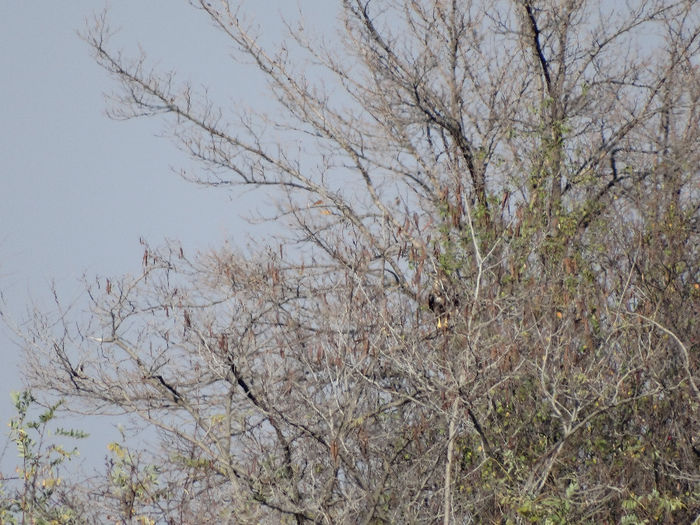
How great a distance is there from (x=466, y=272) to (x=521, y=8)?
5730 millimetres

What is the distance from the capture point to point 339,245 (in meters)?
10.4

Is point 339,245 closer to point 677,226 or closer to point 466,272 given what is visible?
point 466,272

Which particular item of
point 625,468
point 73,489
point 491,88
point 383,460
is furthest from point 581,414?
point 491,88

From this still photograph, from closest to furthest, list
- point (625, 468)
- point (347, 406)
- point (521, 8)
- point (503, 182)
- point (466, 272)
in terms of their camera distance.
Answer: point (347, 406), point (625, 468), point (466, 272), point (503, 182), point (521, 8)

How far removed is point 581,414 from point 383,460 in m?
2.12

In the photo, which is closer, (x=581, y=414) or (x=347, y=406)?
(x=347, y=406)

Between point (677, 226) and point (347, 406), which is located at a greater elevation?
point (677, 226)

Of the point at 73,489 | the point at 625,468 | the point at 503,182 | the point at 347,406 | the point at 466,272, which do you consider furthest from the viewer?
the point at 503,182

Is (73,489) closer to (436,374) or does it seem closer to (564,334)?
(436,374)

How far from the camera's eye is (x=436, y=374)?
→ 26.3 ft

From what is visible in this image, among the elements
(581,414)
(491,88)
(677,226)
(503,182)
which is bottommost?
(581,414)

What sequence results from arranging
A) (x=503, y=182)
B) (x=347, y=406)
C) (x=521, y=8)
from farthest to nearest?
(x=521, y=8) → (x=503, y=182) → (x=347, y=406)

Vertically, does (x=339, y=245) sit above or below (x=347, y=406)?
above

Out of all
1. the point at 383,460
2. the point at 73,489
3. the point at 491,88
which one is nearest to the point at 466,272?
the point at 383,460
